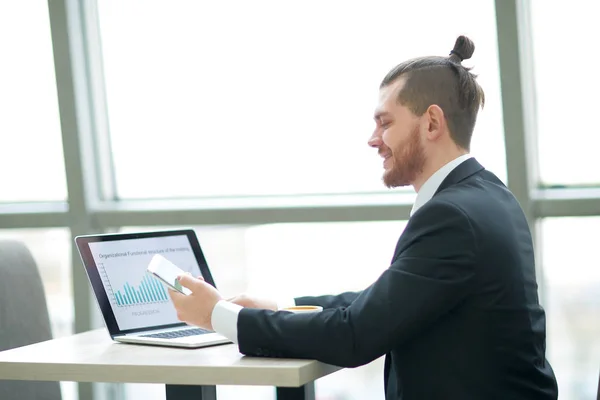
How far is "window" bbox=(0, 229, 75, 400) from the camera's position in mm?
3854

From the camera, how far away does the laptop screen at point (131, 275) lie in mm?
2352

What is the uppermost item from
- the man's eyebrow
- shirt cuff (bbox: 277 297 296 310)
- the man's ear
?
the man's eyebrow

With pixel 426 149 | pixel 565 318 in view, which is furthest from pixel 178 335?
pixel 565 318

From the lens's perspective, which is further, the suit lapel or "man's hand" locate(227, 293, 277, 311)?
"man's hand" locate(227, 293, 277, 311)

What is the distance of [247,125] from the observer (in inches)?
143

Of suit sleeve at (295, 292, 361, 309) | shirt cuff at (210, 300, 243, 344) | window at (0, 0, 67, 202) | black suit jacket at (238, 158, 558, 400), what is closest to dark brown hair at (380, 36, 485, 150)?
black suit jacket at (238, 158, 558, 400)

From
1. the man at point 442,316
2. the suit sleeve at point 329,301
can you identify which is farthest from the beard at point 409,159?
the suit sleeve at point 329,301

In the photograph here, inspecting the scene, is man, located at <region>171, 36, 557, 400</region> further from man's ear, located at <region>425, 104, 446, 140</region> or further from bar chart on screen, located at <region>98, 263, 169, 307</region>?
bar chart on screen, located at <region>98, 263, 169, 307</region>

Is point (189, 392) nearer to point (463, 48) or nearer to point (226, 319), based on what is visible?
point (226, 319)

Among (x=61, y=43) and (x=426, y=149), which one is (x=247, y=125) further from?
(x=426, y=149)

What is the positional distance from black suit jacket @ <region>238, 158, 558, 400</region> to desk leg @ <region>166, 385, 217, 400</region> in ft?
0.51

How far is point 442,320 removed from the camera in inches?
76.4

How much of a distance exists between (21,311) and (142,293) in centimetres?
61

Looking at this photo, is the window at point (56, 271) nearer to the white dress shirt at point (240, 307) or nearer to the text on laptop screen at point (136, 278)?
the text on laptop screen at point (136, 278)
